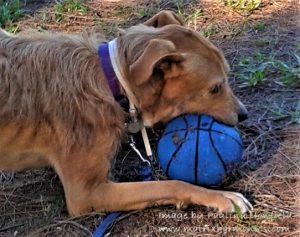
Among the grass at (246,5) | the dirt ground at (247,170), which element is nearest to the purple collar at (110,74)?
the dirt ground at (247,170)

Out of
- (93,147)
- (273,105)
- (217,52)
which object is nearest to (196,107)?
(217,52)

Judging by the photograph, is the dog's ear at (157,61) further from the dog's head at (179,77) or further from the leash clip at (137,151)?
the leash clip at (137,151)

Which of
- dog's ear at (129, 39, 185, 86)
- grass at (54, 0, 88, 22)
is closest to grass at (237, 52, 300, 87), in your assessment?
dog's ear at (129, 39, 185, 86)

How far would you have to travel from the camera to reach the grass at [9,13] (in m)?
6.93

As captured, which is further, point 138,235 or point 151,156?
point 151,156

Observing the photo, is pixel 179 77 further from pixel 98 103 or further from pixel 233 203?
pixel 233 203

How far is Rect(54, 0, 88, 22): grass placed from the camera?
7129 mm

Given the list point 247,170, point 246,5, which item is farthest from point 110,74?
point 246,5

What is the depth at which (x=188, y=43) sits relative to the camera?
4.20 metres

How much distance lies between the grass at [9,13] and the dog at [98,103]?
2.71 metres

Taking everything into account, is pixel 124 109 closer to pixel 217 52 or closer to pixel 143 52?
pixel 143 52

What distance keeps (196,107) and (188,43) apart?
409 millimetres

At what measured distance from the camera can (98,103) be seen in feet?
13.7

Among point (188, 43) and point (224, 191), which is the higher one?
point (188, 43)
